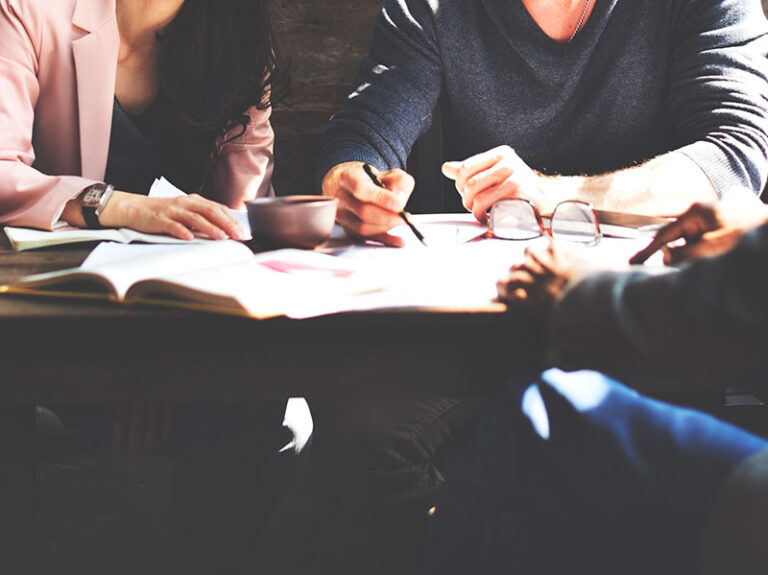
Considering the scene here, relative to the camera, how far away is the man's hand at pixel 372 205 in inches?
44.8

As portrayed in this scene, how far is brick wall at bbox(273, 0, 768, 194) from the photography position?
2596mm

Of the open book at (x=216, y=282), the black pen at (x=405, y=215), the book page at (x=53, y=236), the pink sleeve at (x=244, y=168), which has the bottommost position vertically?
the pink sleeve at (x=244, y=168)

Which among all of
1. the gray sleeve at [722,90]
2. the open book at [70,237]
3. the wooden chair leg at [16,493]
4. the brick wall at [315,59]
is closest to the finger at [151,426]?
the wooden chair leg at [16,493]

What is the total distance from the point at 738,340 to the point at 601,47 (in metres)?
1.36

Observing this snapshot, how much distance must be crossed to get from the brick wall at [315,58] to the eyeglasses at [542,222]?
160cm

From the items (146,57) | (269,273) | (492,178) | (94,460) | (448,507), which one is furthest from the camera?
(94,460)

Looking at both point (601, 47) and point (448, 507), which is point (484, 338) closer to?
point (448, 507)

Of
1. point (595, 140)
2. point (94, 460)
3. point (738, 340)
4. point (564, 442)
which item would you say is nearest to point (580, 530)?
point (564, 442)

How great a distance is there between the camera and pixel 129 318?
76 cm

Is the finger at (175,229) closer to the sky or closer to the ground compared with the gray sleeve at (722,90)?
closer to the ground

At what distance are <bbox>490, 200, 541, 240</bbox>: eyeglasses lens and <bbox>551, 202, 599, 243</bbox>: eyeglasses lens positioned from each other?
31 mm

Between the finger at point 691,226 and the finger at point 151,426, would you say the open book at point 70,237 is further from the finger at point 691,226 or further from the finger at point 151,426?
the finger at point 691,226

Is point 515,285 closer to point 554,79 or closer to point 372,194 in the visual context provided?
point 372,194

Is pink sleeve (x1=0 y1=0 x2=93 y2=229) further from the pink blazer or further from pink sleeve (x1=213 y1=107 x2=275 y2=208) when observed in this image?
pink sleeve (x1=213 y1=107 x2=275 y2=208)
